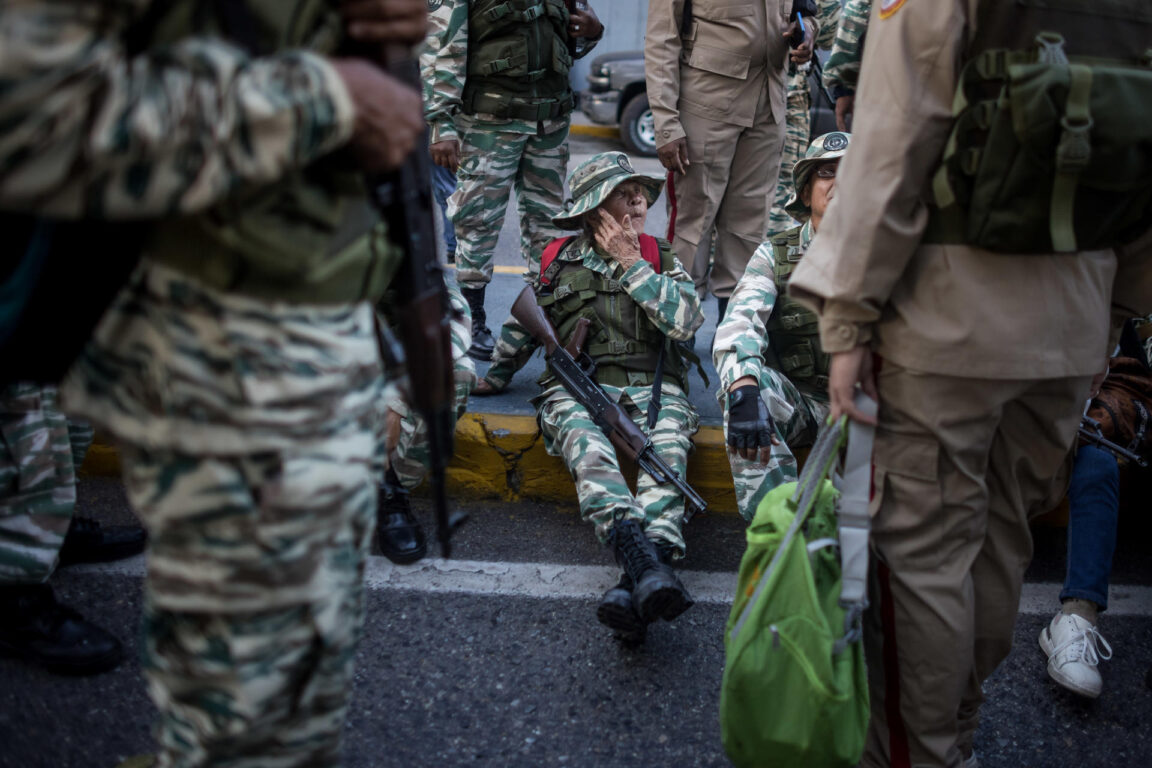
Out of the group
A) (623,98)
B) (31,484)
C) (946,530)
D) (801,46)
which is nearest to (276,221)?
(946,530)

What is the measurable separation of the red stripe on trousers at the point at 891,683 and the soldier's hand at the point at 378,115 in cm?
126

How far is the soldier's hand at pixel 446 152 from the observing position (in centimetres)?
384

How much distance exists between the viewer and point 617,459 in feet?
10.2

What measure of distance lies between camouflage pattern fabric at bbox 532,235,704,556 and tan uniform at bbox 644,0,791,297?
94 cm

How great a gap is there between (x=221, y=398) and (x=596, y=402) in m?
2.03

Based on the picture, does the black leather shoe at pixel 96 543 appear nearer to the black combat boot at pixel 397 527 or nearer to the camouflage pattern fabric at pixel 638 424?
the black combat boot at pixel 397 527

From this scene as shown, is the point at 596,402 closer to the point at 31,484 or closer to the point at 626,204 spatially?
the point at 626,204

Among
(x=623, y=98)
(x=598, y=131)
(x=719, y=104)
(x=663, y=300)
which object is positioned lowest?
(x=598, y=131)

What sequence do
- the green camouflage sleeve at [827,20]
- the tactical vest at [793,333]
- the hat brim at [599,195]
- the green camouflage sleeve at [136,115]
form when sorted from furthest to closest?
the green camouflage sleeve at [827,20], the hat brim at [599,195], the tactical vest at [793,333], the green camouflage sleeve at [136,115]

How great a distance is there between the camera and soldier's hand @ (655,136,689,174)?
4.07m

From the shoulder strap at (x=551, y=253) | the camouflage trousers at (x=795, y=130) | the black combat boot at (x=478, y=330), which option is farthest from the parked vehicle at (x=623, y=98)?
the shoulder strap at (x=551, y=253)

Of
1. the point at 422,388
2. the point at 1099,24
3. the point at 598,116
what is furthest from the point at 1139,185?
the point at 598,116

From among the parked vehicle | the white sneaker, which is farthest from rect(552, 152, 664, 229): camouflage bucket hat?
the parked vehicle

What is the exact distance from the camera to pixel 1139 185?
1.66 m
